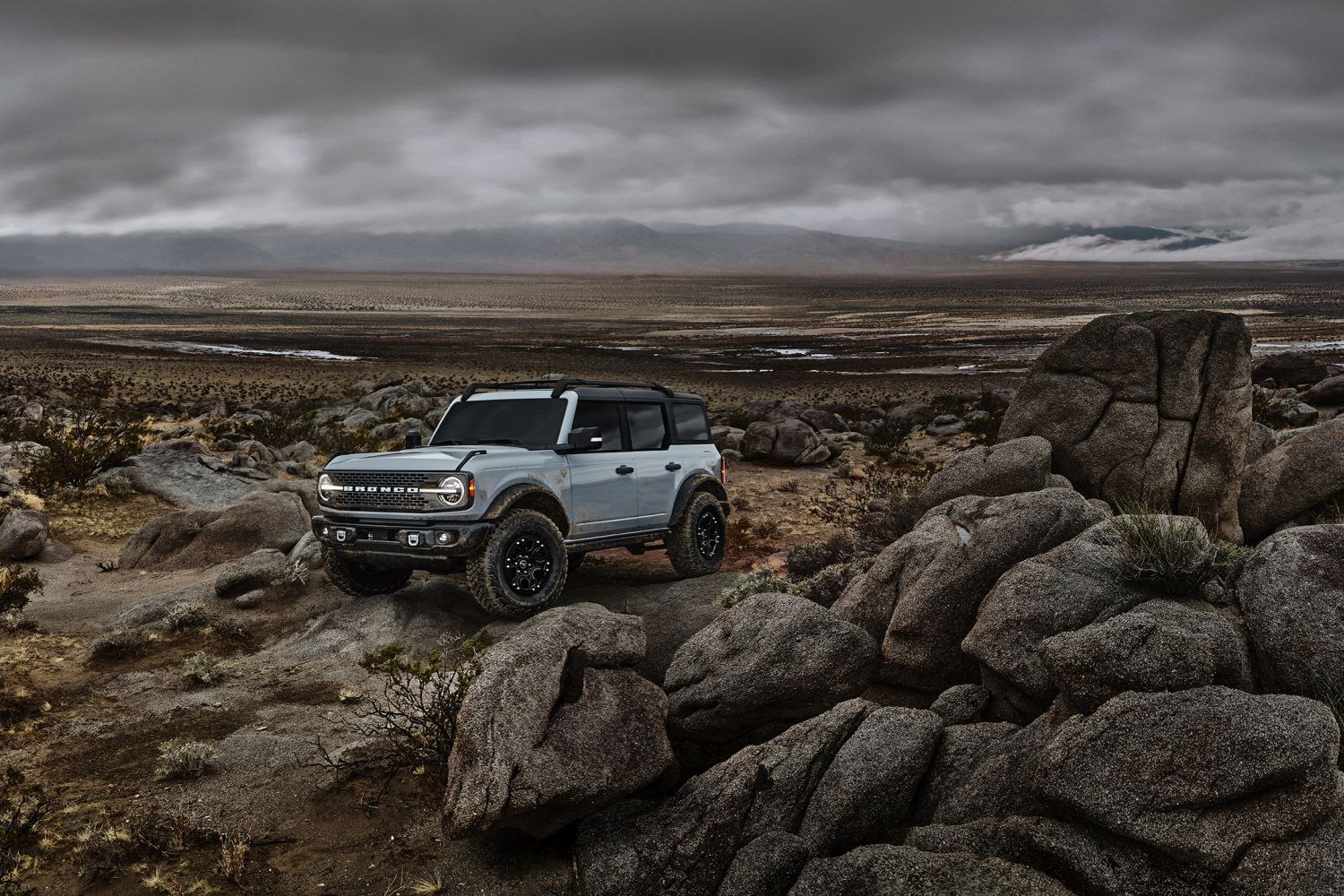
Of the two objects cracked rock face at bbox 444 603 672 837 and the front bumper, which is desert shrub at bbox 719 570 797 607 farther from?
cracked rock face at bbox 444 603 672 837

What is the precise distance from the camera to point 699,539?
13133mm

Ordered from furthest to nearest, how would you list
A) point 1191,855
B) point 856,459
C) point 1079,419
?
point 856,459 → point 1079,419 → point 1191,855

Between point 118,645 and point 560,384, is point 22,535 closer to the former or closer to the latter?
point 118,645

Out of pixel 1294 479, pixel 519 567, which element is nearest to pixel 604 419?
pixel 519 567

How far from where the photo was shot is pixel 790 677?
23.4 feet

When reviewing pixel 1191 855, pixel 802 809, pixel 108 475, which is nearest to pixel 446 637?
pixel 802 809

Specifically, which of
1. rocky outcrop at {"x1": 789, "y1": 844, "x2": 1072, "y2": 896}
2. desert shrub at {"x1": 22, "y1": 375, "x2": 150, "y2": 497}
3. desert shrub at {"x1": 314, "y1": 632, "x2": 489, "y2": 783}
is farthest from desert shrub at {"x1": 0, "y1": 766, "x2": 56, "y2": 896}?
desert shrub at {"x1": 22, "y1": 375, "x2": 150, "y2": 497}

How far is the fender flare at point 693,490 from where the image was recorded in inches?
507

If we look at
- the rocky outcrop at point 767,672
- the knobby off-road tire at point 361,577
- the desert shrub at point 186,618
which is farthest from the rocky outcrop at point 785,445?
the rocky outcrop at point 767,672

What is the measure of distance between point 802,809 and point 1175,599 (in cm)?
299

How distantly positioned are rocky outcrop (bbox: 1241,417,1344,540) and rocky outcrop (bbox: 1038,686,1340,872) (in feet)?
27.4

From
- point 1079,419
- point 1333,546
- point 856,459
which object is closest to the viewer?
point 1333,546

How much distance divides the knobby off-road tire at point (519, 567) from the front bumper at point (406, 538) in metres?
0.19

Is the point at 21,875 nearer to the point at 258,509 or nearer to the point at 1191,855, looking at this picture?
the point at 1191,855
